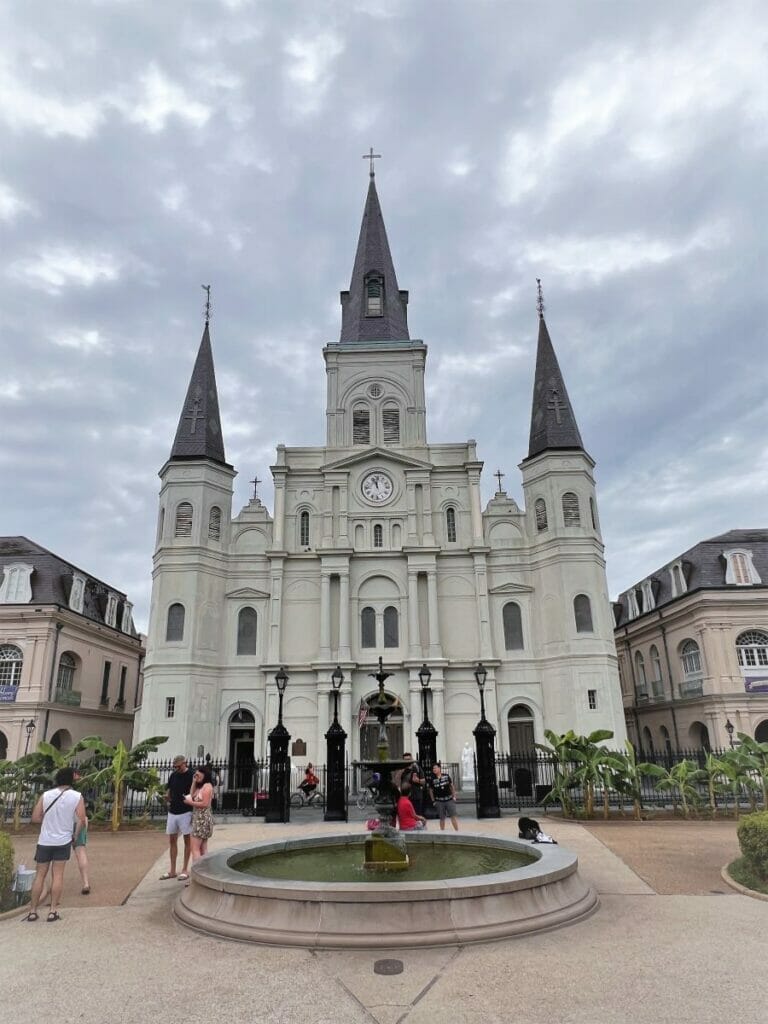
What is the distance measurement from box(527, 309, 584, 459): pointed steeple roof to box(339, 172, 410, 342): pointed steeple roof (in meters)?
8.54

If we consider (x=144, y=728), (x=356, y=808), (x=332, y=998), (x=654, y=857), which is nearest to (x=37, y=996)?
(x=332, y=998)

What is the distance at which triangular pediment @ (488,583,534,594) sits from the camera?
108ft

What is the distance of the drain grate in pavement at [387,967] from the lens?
6031 mm

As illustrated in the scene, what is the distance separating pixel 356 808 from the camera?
70.5 ft

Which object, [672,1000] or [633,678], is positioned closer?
[672,1000]

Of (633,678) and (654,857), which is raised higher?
(633,678)

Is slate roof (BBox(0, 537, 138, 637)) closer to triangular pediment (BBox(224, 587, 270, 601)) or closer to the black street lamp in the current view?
triangular pediment (BBox(224, 587, 270, 601))

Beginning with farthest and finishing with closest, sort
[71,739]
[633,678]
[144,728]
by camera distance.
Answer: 1. [633,678]
2. [71,739]
3. [144,728]

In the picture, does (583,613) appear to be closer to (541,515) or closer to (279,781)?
(541,515)

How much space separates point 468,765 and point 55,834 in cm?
2356

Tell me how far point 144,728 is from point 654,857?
23.7 meters

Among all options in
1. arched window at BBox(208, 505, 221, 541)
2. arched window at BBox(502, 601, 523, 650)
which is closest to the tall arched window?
arched window at BBox(208, 505, 221, 541)

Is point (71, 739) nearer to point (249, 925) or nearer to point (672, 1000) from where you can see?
point (249, 925)

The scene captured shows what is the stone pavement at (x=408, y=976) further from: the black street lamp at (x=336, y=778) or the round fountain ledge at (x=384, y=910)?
the black street lamp at (x=336, y=778)
